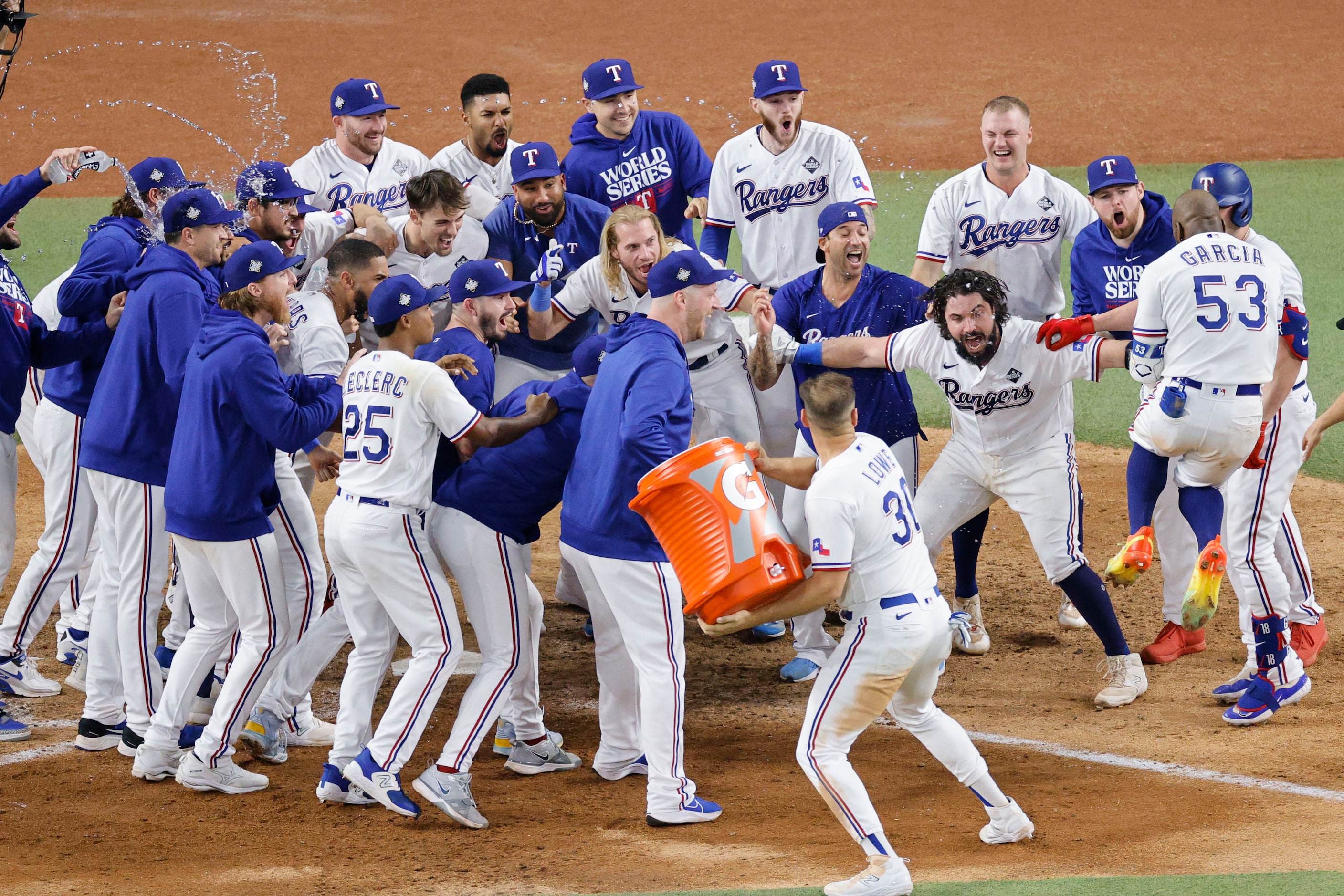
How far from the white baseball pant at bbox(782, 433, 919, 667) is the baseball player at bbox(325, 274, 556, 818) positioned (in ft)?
4.85

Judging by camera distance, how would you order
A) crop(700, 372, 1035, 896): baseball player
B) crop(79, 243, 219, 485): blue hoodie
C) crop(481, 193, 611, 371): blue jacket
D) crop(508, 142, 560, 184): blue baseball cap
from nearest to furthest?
crop(700, 372, 1035, 896): baseball player < crop(79, 243, 219, 485): blue hoodie < crop(508, 142, 560, 184): blue baseball cap < crop(481, 193, 611, 371): blue jacket

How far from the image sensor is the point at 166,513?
4.94 m

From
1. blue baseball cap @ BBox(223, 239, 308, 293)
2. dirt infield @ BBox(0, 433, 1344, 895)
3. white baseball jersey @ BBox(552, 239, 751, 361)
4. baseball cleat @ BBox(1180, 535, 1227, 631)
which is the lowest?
dirt infield @ BBox(0, 433, 1344, 895)

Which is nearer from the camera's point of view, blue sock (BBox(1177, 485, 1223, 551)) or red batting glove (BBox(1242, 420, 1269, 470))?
blue sock (BBox(1177, 485, 1223, 551))

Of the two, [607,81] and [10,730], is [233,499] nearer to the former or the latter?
[10,730]

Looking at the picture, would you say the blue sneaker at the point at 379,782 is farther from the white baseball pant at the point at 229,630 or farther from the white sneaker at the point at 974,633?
the white sneaker at the point at 974,633

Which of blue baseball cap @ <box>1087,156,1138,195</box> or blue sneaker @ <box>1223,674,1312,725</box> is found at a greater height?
blue baseball cap @ <box>1087,156,1138,195</box>

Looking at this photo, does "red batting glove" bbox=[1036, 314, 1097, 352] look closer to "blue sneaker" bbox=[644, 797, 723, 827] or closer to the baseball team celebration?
the baseball team celebration

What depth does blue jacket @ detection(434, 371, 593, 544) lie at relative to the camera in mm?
4828

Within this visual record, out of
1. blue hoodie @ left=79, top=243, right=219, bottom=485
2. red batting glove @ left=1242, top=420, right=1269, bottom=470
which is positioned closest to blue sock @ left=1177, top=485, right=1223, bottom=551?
red batting glove @ left=1242, top=420, right=1269, bottom=470

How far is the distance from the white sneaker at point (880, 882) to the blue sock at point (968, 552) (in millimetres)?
2568

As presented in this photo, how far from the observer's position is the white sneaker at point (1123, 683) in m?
5.65

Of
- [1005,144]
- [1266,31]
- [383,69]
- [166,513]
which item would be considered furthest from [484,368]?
[1266,31]

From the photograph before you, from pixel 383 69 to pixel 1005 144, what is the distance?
1377 centimetres
